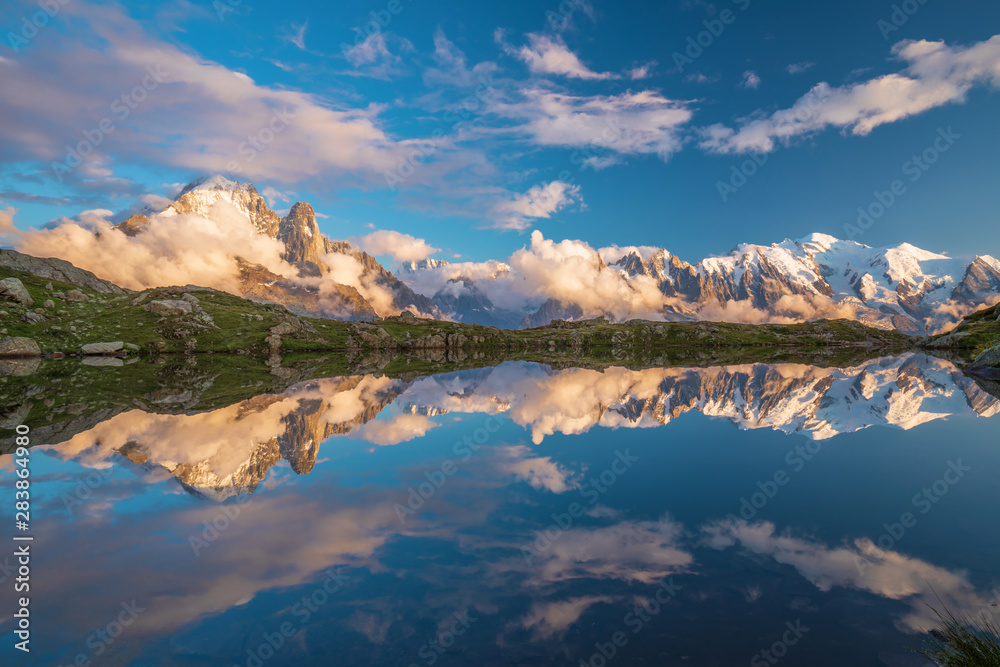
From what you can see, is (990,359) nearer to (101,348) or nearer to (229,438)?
(229,438)

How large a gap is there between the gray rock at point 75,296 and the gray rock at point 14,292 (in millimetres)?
22336

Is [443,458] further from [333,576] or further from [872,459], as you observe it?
[872,459]

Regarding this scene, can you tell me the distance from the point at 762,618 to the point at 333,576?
11037 millimetres

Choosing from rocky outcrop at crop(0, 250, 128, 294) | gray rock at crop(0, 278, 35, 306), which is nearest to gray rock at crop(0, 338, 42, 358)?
gray rock at crop(0, 278, 35, 306)

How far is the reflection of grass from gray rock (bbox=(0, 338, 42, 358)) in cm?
13783

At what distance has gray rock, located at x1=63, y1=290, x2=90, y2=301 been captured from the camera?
452ft

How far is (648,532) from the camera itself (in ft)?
49.4

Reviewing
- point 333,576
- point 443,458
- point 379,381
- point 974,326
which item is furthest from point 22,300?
point 974,326

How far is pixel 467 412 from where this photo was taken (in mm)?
40094

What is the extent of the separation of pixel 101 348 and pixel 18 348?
1673 centimetres

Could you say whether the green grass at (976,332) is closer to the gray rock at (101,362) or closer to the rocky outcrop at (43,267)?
the gray rock at (101,362)

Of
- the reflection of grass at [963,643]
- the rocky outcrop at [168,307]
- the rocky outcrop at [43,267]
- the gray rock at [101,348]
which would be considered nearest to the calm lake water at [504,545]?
the reflection of grass at [963,643]

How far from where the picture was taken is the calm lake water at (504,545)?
9.83 m

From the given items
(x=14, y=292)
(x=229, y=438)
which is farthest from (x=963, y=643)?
(x=14, y=292)
